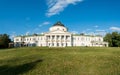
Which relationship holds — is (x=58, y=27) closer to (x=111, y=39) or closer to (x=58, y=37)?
(x=58, y=37)

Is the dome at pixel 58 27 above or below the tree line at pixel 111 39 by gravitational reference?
above

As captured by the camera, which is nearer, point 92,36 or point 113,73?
point 113,73

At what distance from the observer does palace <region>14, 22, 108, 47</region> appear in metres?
131

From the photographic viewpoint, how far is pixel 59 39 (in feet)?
432

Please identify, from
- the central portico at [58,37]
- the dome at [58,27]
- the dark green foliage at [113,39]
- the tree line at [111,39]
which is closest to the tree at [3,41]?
the tree line at [111,39]

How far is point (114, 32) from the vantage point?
389ft

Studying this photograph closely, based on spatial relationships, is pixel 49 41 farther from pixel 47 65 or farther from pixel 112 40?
pixel 47 65

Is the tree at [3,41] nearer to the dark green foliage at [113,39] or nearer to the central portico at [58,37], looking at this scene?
the central portico at [58,37]

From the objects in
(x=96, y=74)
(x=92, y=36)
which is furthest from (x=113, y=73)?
(x=92, y=36)

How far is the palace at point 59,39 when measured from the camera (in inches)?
5167

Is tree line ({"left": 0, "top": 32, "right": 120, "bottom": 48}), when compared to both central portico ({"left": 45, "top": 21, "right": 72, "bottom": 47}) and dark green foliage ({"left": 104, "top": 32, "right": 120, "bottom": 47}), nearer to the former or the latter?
dark green foliage ({"left": 104, "top": 32, "right": 120, "bottom": 47})

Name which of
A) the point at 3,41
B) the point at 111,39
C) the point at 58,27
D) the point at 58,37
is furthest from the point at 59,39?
the point at 3,41

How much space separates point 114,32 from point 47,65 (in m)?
94.7

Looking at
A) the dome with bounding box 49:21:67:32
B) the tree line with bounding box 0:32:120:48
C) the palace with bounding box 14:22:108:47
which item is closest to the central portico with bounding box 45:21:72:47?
the palace with bounding box 14:22:108:47
